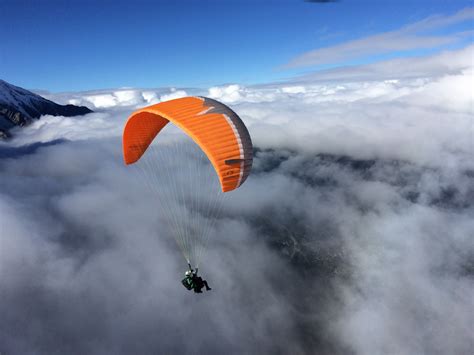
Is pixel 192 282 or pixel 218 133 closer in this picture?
pixel 218 133

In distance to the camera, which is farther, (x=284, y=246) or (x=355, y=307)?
(x=284, y=246)

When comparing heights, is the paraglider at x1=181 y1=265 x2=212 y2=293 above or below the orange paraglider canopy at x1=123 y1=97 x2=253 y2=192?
below

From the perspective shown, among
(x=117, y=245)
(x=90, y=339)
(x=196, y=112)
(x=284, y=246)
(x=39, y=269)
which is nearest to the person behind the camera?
(x=196, y=112)

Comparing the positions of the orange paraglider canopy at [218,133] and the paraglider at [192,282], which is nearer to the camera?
the orange paraglider canopy at [218,133]

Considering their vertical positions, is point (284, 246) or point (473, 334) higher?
point (284, 246)

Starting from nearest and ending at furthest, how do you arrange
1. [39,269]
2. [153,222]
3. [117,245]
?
[39,269] < [117,245] < [153,222]

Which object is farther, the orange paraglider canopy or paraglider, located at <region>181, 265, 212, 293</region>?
paraglider, located at <region>181, 265, 212, 293</region>

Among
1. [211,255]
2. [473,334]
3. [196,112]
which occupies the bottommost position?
[473,334]

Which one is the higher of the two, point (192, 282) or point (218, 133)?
point (218, 133)

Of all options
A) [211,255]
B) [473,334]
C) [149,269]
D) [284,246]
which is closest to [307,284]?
[284,246]

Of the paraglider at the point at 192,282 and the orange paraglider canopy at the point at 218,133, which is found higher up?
the orange paraglider canopy at the point at 218,133

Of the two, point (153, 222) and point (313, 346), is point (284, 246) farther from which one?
point (153, 222)
